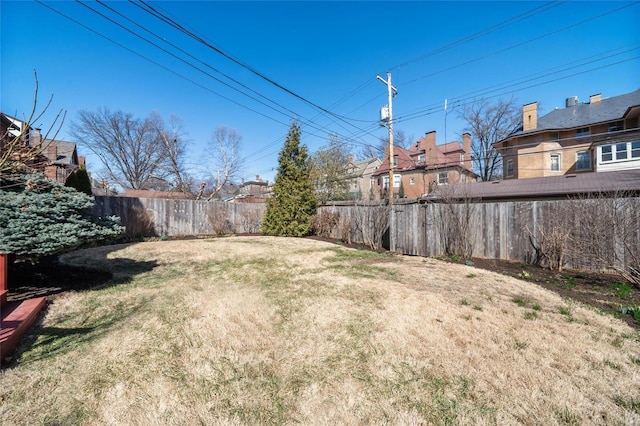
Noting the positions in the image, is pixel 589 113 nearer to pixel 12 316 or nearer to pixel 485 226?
pixel 485 226

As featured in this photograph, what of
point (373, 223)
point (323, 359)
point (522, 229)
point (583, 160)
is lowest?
point (323, 359)

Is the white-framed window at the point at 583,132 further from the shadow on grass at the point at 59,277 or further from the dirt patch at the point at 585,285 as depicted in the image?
the shadow on grass at the point at 59,277

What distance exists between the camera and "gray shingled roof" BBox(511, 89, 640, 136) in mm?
18427

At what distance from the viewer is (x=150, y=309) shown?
357 centimetres

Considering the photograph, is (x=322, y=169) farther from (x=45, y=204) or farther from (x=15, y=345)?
(x=15, y=345)

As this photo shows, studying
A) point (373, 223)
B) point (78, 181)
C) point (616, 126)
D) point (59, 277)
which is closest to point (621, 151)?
point (616, 126)

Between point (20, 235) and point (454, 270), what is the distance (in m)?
7.89

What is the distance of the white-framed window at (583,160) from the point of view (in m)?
19.2

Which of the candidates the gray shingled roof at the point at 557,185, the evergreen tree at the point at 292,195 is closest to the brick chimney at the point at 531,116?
the gray shingled roof at the point at 557,185

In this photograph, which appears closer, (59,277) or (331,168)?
(59,277)

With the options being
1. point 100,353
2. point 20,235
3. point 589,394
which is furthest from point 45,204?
point 589,394

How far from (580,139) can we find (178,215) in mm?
27196

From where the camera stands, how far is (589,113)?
19969 millimetres

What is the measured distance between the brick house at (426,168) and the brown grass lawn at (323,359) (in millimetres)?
23262
